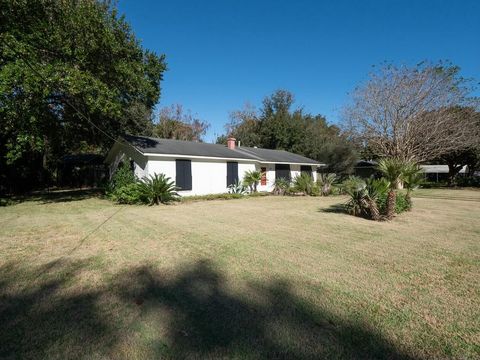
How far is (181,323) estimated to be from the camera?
2875mm

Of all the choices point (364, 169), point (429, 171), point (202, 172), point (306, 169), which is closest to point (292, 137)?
point (306, 169)

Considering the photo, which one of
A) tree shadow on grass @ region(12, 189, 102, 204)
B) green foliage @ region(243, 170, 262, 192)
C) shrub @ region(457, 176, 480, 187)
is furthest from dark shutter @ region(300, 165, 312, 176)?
shrub @ region(457, 176, 480, 187)

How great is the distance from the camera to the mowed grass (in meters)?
2.53

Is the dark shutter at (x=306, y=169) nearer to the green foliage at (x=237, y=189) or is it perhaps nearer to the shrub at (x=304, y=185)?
the shrub at (x=304, y=185)

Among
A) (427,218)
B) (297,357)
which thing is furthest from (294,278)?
(427,218)

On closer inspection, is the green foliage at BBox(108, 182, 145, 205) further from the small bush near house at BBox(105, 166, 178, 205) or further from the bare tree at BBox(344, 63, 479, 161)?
the bare tree at BBox(344, 63, 479, 161)

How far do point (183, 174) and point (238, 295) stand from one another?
41.1 ft

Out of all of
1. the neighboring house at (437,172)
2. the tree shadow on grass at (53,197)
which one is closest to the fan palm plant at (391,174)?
the tree shadow on grass at (53,197)

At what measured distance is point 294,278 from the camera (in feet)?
13.2

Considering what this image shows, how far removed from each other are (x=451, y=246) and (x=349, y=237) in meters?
2.04

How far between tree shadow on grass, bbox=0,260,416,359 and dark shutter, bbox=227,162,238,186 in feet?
46.1

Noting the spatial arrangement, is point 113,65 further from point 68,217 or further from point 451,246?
point 451,246

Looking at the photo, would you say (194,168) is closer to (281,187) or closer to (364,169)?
(281,187)

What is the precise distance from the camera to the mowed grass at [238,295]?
8.30 feet
